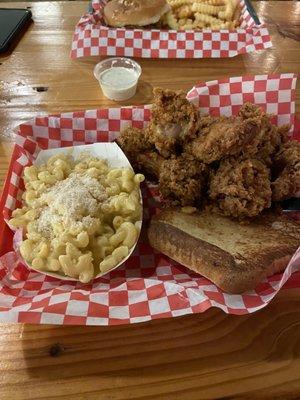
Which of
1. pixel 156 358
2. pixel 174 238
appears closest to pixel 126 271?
pixel 174 238

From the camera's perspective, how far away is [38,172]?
58.1 inches

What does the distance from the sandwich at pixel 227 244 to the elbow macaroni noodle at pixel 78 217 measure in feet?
0.39

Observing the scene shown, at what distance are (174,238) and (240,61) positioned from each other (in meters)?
1.48

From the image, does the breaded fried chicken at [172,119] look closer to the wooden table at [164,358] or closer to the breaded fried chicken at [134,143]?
the breaded fried chicken at [134,143]

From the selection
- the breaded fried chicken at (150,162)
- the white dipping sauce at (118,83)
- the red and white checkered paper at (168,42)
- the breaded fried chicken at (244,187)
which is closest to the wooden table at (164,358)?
the breaded fried chicken at (244,187)

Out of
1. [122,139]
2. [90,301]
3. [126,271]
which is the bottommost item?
[126,271]

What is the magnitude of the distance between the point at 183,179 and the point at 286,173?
37 cm

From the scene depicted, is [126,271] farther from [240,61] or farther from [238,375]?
[240,61]

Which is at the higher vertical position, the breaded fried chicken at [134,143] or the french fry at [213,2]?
the french fry at [213,2]

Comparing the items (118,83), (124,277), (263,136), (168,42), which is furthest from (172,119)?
(168,42)

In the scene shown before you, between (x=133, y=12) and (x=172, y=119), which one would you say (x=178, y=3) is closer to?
(x=133, y=12)

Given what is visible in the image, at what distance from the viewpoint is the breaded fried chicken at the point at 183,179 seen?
1.38 meters

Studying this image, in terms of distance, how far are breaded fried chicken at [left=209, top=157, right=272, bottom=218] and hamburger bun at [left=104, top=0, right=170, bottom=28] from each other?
1472 mm

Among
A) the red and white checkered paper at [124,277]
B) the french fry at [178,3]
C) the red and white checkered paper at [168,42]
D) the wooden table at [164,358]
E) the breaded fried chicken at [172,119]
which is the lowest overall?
the wooden table at [164,358]
